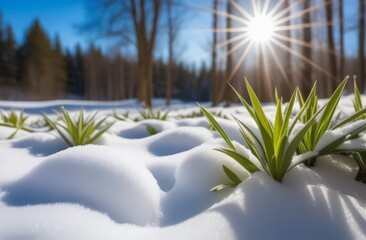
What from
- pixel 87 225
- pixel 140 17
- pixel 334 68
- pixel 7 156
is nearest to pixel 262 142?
pixel 87 225

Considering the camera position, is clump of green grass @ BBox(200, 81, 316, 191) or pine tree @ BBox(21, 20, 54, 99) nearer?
clump of green grass @ BBox(200, 81, 316, 191)

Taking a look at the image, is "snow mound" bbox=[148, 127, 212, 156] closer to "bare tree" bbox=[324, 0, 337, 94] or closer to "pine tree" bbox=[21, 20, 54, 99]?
"bare tree" bbox=[324, 0, 337, 94]

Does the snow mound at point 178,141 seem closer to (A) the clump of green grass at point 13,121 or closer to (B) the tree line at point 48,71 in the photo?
(A) the clump of green grass at point 13,121

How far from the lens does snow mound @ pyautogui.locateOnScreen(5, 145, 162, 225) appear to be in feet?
3.14

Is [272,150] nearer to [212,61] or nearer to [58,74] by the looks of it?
[212,61]

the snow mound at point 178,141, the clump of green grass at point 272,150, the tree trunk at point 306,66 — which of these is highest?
the tree trunk at point 306,66

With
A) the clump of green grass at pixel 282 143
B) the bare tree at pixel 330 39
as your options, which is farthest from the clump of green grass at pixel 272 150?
the bare tree at pixel 330 39

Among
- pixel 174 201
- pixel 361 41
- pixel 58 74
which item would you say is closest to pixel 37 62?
pixel 58 74

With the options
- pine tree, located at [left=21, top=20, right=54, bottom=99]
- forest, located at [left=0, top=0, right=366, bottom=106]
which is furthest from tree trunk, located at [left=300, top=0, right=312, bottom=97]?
pine tree, located at [left=21, top=20, right=54, bottom=99]

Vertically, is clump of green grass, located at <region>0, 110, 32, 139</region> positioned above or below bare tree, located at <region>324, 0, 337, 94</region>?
below

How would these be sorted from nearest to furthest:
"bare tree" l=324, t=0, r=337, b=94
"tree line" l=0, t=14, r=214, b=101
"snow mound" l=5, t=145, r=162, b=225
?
"snow mound" l=5, t=145, r=162, b=225 < "bare tree" l=324, t=0, r=337, b=94 < "tree line" l=0, t=14, r=214, b=101

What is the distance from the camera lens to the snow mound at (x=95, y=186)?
37.7 inches

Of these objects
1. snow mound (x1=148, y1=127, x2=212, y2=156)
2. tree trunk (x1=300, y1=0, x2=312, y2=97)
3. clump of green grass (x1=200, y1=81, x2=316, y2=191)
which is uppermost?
tree trunk (x1=300, y1=0, x2=312, y2=97)

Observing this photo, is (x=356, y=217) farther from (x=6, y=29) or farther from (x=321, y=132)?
(x=6, y=29)
